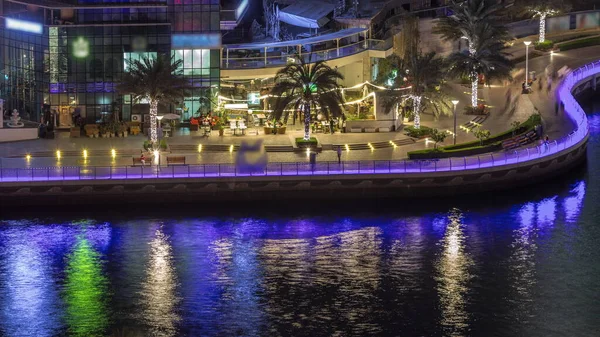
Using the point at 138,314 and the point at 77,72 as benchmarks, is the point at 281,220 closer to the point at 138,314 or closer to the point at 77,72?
the point at 138,314

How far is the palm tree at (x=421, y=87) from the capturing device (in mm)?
110812

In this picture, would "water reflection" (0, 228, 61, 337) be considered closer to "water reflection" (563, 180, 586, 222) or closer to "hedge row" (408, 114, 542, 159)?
"hedge row" (408, 114, 542, 159)

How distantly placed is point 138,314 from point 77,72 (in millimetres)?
53195

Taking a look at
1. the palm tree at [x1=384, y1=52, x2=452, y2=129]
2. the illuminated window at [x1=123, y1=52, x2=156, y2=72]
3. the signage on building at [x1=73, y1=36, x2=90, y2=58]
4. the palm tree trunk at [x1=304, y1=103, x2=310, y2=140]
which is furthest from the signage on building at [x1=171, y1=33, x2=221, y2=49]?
the palm tree at [x1=384, y1=52, x2=452, y2=129]

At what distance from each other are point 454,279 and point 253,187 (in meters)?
24.6

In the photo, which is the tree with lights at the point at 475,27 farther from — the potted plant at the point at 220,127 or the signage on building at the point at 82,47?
the signage on building at the point at 82,47

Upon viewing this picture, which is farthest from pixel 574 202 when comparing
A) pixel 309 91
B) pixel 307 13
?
pixel 307 13

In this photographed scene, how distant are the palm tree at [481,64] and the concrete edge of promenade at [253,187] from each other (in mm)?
20855

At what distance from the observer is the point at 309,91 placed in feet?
352

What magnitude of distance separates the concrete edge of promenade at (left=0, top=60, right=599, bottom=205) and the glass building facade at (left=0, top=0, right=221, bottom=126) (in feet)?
77.9

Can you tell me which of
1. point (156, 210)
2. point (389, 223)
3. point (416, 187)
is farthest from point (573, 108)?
point (156, 210)

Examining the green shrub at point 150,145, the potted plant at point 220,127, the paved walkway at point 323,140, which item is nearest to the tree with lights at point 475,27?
the paved walkway at point 323,140

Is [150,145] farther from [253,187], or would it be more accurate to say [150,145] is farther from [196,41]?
[196,41]

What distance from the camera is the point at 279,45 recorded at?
126 metres
